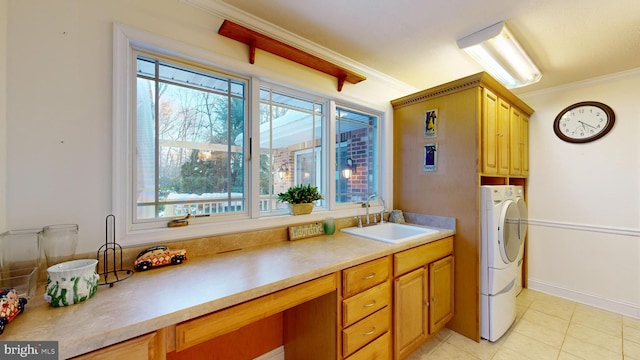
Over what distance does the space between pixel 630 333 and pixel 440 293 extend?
5.64ft

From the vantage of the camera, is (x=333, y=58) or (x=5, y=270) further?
(x=333, y=58)

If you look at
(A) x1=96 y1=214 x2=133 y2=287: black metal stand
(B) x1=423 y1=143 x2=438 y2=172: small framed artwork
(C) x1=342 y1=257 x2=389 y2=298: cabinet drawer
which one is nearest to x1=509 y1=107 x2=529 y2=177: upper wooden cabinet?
(B) x1=423 y1=143 x2=438 y2=172: small framed artwork

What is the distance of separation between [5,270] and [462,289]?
278cm

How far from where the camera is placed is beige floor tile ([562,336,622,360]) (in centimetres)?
183

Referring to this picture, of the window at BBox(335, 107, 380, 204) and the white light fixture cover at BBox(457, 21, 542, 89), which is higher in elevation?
the white light fixture cover at BBox(457, 21, 542, 89)

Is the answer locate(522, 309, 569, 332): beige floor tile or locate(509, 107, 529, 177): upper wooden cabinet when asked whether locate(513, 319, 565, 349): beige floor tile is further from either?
locate(509, 107, 529, 177): upper wooden cabinet

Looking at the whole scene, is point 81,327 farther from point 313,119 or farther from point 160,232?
point 313,119

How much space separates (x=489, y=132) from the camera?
2.13 metres

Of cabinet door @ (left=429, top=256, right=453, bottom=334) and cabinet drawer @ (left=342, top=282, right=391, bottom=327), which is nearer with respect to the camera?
cabinet drawer @ (left=342, top=282, right=391, bottom=327)

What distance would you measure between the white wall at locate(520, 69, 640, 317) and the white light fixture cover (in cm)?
86

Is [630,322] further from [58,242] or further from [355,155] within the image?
[58,242]

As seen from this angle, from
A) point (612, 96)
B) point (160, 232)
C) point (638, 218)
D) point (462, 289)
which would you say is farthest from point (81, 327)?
point (612, 96)

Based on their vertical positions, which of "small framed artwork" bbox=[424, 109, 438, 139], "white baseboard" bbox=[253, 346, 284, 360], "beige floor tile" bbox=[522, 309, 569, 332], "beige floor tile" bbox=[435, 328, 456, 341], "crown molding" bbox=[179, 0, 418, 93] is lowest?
"beige floor tile" bbox=[435, 328, 456, 341]

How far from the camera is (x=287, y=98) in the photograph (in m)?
2.03
